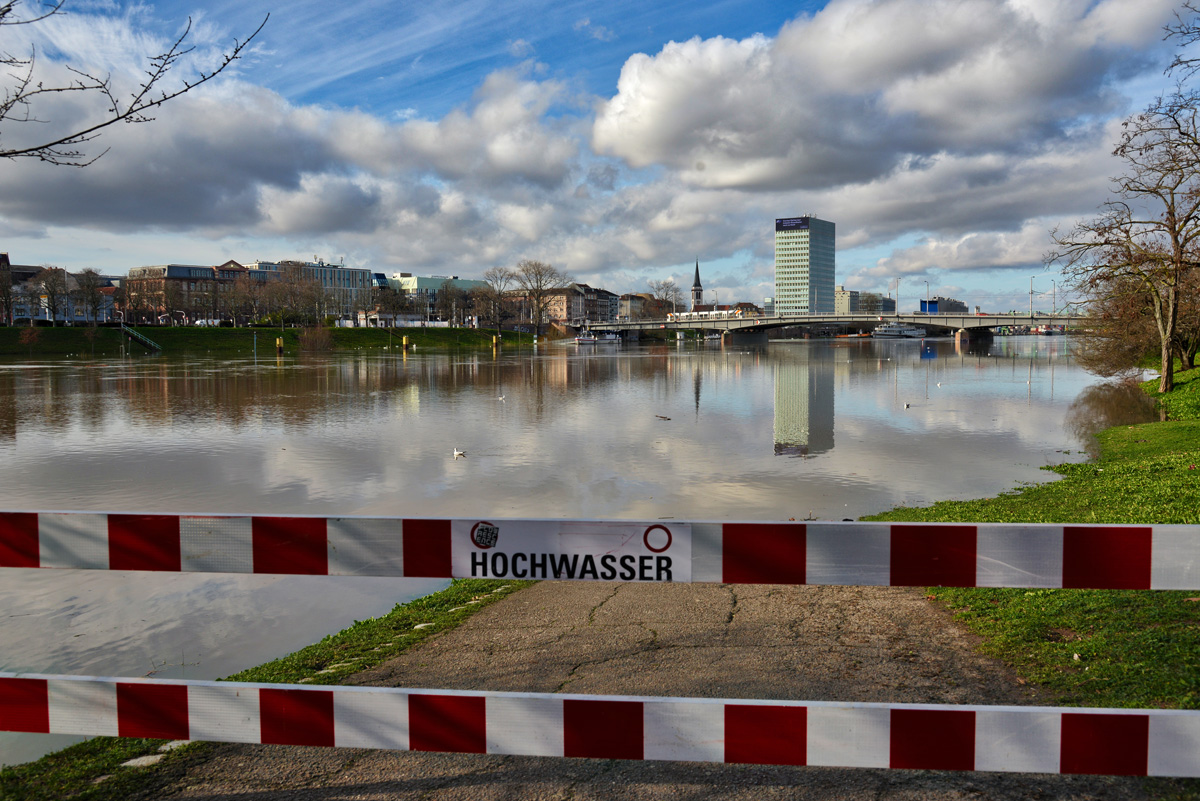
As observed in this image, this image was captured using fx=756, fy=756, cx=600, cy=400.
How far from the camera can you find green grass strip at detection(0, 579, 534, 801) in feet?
11.6

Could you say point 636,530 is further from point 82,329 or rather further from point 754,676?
point 82,329

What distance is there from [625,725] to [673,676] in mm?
2074

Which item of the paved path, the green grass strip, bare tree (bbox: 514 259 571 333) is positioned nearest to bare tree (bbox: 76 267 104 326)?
bare tree (bbox: 514 259 571 333)

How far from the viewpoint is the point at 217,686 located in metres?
2.95

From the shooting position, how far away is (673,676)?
474 cm

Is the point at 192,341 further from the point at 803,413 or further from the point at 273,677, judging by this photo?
the point at 273,677

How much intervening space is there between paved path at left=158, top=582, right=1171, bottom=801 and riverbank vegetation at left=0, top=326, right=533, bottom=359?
71.0 meters

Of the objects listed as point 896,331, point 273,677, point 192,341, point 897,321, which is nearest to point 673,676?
point 273,677

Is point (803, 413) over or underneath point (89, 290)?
underneath

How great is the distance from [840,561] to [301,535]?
7.41 ft

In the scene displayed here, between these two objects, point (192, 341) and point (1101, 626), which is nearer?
point (1101, 626)

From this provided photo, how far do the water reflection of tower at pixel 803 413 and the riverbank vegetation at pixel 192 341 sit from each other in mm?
53093

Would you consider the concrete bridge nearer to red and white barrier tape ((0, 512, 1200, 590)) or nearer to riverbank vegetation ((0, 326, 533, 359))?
riverbank vegetation ((0, 326, 533, 359))

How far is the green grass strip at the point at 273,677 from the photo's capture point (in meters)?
3.55
